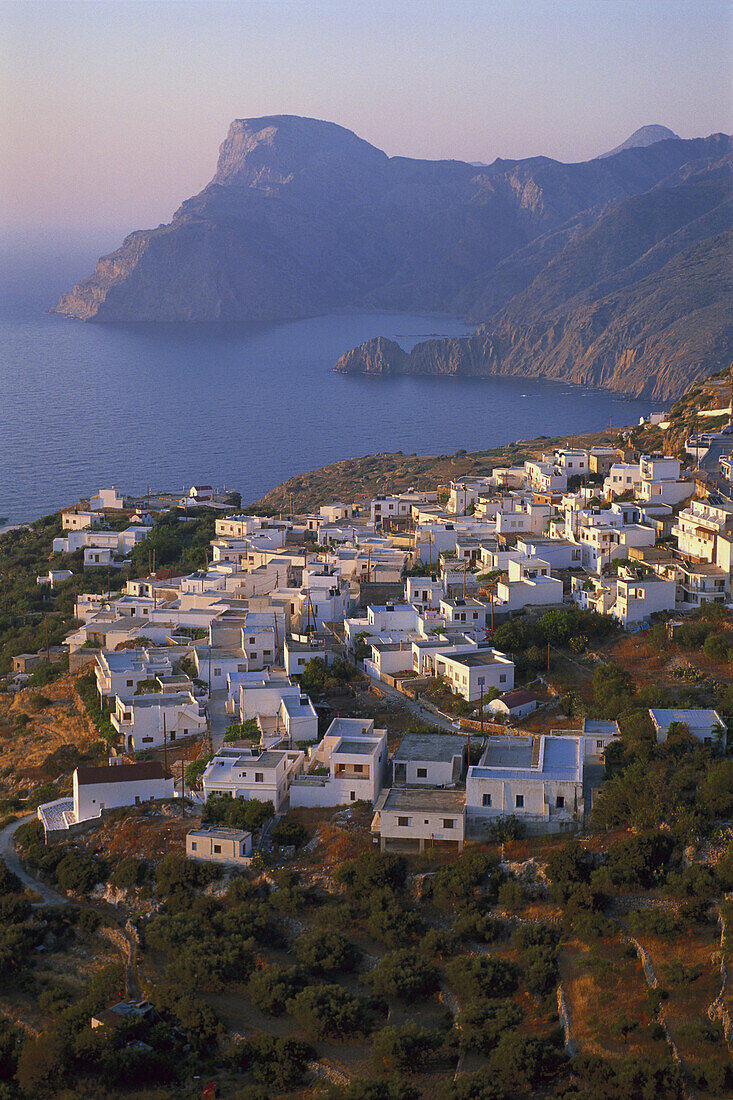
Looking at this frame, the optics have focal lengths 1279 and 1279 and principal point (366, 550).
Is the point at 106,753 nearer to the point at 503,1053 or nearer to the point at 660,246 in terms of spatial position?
the point at 503,1053

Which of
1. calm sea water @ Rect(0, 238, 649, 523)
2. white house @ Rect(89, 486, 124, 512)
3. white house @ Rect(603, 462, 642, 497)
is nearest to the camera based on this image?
white house @ Rect(603, 462, 642, 497)

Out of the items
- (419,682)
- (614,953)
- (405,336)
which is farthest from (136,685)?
(405,336)

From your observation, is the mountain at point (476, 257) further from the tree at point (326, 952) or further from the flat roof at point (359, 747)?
the tree at point (326, 952)

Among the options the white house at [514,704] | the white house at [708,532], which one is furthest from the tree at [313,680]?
the white house at [708,532]

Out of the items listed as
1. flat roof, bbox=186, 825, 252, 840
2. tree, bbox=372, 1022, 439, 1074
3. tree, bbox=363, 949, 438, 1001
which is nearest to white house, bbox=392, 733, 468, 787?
flat roof, bbox=186, 825, 252, 840

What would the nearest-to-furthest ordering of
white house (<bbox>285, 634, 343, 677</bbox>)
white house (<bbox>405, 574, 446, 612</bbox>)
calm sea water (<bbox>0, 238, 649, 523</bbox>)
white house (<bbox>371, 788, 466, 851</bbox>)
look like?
white house (<bbox>371, 788, 466, 851</bbox>) < white house (<bbox>285, 634, 343, 677</bbox>) < white house (<bbox>405, 574, 446, 612</bbox>) < calm sea water (<bbox>0, 238, 649, 523</bbox>)

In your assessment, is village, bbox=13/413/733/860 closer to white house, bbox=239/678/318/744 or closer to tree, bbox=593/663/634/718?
white house, bbox=239/678/318/744
